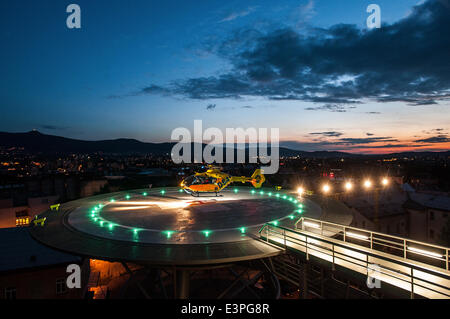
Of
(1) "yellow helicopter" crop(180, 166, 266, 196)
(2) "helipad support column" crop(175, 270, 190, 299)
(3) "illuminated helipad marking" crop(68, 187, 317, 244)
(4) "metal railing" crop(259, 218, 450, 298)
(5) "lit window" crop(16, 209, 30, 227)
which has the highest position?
(1) "yellow helicopter" crop(180, 166, 266, 196)

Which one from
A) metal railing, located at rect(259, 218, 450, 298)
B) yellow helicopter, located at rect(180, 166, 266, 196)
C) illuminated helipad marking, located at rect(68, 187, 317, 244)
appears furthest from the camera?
yellow helicopter, located at rect(180, 166, 266, 196)

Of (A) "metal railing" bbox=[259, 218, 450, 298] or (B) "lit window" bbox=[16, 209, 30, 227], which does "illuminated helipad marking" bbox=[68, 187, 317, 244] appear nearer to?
(A) "metal railing" bbox=[259, 218, 450, 298]

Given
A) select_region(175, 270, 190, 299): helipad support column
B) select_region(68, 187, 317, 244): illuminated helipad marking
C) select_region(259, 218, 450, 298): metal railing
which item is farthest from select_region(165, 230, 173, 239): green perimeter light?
select_region(259, 218, 450, 298): metal railing

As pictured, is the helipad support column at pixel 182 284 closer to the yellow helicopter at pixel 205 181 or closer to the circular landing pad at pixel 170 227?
the circular landing pad at pixel 170 227

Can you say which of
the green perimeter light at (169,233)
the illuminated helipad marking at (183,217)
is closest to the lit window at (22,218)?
the illuminated helipad marking at (183,217)

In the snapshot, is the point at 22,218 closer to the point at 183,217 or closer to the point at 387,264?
the point at 183,217

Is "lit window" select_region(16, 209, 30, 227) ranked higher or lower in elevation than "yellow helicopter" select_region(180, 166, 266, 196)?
lower

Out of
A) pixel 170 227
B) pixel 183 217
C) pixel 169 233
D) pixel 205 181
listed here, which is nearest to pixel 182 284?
pixel 169 233

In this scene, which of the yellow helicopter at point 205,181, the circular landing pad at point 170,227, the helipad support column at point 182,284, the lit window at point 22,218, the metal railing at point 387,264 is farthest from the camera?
the lit window at point 22,218
